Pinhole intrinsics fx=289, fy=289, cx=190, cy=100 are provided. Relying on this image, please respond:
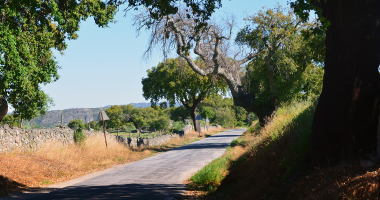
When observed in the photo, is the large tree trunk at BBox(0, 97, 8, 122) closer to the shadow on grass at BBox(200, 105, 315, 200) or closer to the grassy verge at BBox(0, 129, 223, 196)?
A: the grassy verge at BBox(0, 129, 223, 196)

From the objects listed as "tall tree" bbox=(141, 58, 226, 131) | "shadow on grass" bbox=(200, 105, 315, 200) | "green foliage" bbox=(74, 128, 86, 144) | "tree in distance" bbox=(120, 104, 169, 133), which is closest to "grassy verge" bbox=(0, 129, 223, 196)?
"green foliage" bbox=(74, 128, 86, 144)

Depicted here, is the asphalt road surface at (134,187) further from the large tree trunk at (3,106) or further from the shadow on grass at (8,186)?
the large tree trunk at (3,106)

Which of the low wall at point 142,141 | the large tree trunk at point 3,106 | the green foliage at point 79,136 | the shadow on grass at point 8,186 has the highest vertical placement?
the large tree trunk at point 3,106

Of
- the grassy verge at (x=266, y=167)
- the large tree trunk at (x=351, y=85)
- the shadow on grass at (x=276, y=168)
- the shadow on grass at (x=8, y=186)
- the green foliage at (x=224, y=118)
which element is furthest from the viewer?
the green foliage at (x=224, y=118)

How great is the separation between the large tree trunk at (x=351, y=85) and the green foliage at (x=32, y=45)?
880cm

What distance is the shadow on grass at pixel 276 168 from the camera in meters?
5.76

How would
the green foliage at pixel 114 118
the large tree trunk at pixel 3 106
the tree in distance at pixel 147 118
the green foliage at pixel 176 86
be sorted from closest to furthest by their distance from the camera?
the large tree trunk at pixel 3 106
the green foliage at pixel 176 86
the tree in distance at pixel 147 118
the green foliage at pixel 114 118

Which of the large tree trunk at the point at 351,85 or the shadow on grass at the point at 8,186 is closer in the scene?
the large tree trunk at the point at 351,85

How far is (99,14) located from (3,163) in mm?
9167

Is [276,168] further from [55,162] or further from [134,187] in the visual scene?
[55,162]

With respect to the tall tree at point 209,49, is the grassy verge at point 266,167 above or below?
below

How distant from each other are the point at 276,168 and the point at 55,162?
10490 millimetres

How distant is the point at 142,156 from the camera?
1961 cm

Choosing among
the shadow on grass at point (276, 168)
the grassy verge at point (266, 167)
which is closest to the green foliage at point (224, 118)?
the grassy verge at point (266, 167)
